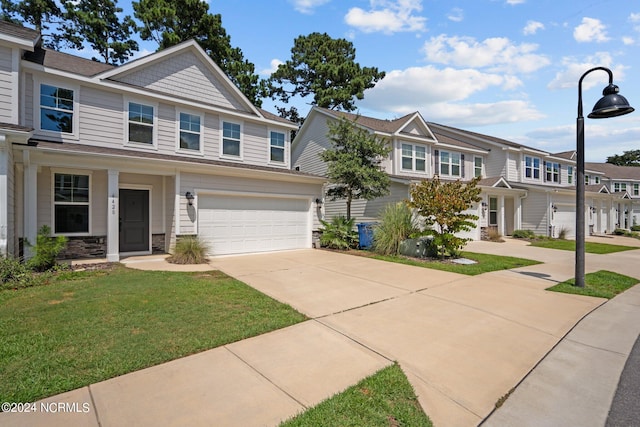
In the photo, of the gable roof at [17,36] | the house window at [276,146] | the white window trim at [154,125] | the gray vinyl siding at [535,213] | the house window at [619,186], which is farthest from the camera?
the house window at [619,186]

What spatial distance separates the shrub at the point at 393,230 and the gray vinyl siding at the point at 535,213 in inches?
492

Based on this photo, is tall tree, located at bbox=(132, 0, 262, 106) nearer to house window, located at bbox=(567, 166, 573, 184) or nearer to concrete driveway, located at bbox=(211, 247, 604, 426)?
concrete driveway, located at bbox=(211, 247, 604, 426)

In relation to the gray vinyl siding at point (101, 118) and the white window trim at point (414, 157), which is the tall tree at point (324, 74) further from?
the gray vinyl siding at point (101, 118)

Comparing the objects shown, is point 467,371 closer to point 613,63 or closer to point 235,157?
point 613,63

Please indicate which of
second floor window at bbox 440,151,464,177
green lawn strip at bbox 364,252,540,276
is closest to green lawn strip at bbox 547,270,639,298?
green lawn strip at bbox 364,252,540,276

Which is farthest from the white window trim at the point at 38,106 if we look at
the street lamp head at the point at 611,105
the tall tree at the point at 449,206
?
the street lamp head at the point at 611,105

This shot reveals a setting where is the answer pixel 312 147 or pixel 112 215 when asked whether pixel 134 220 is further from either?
pixel 312 147

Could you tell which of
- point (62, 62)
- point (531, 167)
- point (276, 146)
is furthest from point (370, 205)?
point (531, 167)

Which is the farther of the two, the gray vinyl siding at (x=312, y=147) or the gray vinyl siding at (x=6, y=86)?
the gray vinyl siding at (x=312, y=147)

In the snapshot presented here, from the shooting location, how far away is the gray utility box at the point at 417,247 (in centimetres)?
1094

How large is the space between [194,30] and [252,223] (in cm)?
1579

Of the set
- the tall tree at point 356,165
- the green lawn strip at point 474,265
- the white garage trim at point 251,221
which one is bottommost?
the green lawn strip at point 474,265

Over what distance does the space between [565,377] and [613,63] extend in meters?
7.79

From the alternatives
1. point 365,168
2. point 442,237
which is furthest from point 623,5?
point 365,168
